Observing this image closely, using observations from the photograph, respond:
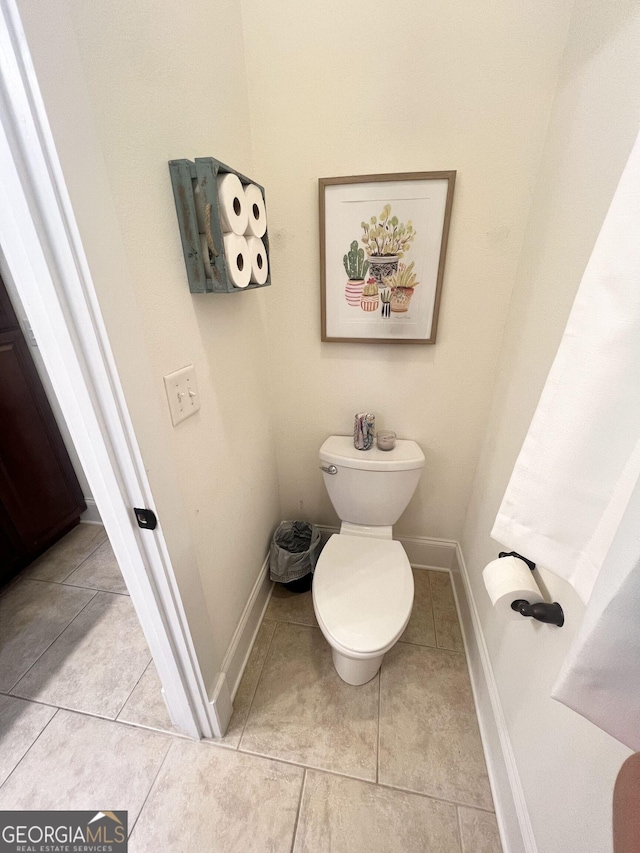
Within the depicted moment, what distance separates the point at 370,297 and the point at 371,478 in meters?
0.69

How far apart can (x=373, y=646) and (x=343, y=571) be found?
0.90ft

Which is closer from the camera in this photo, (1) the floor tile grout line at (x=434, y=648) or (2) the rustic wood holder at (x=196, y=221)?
(2) the rustic wood holder at (x=196, y=221)

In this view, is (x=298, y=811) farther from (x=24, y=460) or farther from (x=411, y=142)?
(x=411, y=142)

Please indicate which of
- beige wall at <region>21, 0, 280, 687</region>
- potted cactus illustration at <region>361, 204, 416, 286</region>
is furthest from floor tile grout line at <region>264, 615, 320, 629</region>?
potted cactus illustration at <region>361, 204, 416, 286</region>

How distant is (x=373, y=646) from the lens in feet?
3.21

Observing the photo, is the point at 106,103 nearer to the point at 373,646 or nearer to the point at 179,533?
the point at 179,533

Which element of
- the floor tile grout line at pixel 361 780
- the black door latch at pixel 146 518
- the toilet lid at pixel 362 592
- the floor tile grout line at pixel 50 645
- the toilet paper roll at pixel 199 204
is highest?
the toilet paper roll at pixel 199 204

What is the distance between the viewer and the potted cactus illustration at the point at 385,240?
111 centimetres

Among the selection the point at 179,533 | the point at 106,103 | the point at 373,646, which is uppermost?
the point at 106,103

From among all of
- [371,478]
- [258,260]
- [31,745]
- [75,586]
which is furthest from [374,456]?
[75,586]

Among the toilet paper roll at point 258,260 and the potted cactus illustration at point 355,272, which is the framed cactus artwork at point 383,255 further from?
the toilet paper roll at point 258,260

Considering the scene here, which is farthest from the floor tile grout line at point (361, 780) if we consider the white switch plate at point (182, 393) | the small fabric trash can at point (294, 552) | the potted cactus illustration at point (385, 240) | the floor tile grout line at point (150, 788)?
the potted cactus illustration at point (385, 240)

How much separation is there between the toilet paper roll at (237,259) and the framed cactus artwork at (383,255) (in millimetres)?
411

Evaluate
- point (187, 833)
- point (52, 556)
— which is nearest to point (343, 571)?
point (187, 833)
